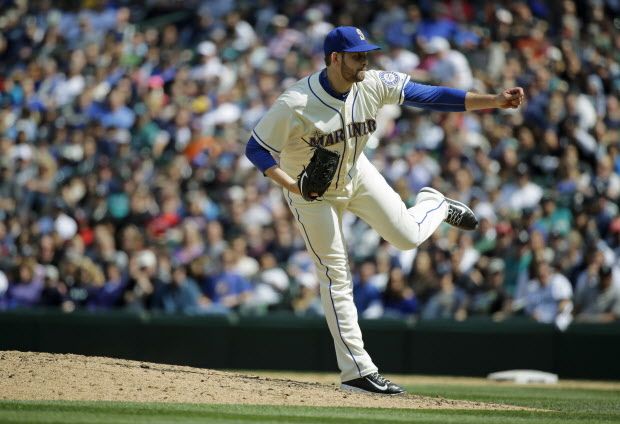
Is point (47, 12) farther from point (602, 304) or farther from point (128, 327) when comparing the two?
point (602, 304)

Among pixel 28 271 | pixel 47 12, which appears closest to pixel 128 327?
pixel 28 271

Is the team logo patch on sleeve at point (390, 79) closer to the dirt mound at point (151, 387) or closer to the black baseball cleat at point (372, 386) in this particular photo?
the black baseball cleat at point (372, 386)

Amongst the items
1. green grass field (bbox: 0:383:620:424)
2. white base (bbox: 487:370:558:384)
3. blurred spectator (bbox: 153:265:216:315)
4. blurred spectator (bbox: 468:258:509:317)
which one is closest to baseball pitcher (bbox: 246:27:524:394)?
green grass field (bbox: 0:383:620:424)

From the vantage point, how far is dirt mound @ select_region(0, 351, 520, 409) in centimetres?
783

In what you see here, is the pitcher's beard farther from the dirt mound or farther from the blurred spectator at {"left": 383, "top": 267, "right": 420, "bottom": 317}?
the blurred spectator at {"left": 383, "top": 267, "right": 420, "bottom": 317}

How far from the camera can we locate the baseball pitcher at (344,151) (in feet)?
26.3

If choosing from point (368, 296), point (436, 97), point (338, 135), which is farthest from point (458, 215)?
Answer: point (368, 296)

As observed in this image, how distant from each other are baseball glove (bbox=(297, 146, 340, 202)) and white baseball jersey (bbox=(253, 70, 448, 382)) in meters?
0.34

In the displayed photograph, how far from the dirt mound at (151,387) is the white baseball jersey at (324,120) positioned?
1.45 metres

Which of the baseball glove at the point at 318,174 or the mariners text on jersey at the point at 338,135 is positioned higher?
the mariners text on jersey at the point at 338,135

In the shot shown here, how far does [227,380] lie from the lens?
8438 mm

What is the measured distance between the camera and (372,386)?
331 inches

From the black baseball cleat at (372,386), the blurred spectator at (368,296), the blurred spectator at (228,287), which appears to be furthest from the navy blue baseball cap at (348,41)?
the blurred spectator at (228,287)

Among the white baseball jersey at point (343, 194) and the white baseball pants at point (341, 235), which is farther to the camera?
the white baseball pants at point (341, 235)
